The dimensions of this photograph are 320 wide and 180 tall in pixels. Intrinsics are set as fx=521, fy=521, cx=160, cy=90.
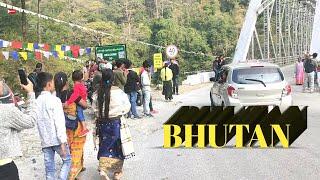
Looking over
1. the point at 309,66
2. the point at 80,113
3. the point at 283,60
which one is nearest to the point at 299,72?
the point at 309,66

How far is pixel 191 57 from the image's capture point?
5288 centimetres

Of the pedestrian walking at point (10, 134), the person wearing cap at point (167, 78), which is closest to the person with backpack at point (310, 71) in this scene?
the person wearing cap at point (167, 78)

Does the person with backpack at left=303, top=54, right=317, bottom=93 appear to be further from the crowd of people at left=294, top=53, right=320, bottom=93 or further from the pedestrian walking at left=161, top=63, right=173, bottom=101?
the pedestrian walking at left=161, top=63, right=173, bottom=101

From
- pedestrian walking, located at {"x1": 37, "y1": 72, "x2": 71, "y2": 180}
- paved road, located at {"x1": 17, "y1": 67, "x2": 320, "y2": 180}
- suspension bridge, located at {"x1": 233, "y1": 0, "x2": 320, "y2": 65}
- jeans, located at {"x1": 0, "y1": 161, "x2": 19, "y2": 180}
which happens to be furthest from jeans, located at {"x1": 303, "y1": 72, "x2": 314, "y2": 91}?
jeans, located at {"x1": 0, "y1": 161, "x2": 19, "y2": 180}

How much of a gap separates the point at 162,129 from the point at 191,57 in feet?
135

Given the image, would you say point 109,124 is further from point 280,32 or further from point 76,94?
point 280,32

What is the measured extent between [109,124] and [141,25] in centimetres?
6142

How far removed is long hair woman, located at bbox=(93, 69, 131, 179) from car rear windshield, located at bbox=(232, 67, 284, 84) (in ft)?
20.3

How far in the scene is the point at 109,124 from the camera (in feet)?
21.9

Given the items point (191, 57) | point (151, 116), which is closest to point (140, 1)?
Answer: point (191, 57)

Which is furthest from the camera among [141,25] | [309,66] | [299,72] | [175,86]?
[141,25]

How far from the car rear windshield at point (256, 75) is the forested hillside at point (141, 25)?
1393 cm

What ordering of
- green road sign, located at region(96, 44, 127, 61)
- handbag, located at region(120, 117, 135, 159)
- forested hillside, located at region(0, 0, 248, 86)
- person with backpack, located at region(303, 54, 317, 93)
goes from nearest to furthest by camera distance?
handbag, located at region(120, 117, 135, 159) → green road sign, located at region(96, 44, 127, 61) → person with backpack, located at region(303, 54, 317, 93) → forested hillside, located at region(0, 0, 248, 86)

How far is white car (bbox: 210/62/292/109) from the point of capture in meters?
Result: 12.3
